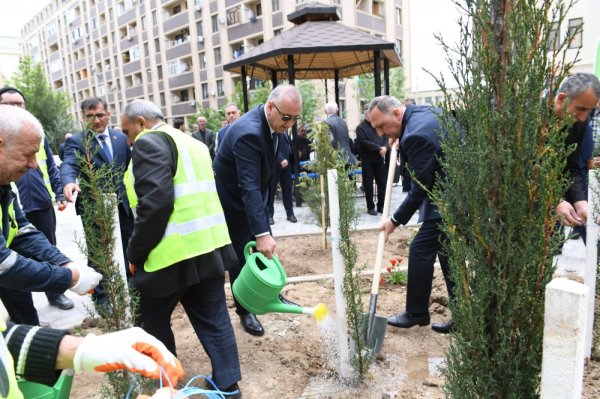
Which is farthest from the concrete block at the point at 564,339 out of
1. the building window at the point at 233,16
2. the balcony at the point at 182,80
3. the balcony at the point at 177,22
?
the balcony at the point at 177,22

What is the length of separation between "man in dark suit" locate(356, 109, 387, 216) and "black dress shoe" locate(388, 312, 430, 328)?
4275 millimetres

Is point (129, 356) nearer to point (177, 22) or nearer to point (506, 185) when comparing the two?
point (506, 185)

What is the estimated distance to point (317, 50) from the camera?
7355 mm

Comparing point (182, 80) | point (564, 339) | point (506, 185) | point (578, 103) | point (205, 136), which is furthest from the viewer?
point (182, 80)

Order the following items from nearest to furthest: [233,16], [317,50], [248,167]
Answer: [248,167], [317,50], [233,16]

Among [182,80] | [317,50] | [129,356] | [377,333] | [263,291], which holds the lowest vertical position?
[377,333]

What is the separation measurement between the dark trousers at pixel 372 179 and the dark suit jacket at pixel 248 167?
4.49 meters

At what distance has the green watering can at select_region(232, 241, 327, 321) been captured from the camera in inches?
106

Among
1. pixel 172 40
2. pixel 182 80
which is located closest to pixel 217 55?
pixel 182 80

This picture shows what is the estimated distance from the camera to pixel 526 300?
1.49 meters

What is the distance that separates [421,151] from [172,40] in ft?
137

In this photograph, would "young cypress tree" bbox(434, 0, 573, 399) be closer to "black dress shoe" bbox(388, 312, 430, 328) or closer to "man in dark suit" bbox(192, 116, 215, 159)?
"black dress shoe" bbox(388, 312, 430, 328)

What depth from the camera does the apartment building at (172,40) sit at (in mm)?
31484

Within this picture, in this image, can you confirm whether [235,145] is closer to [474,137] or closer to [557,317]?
[474,137]
